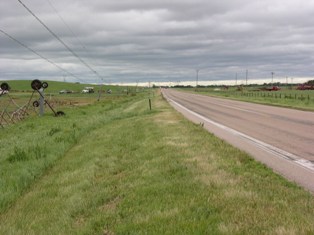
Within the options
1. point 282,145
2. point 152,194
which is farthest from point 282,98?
point 152,194

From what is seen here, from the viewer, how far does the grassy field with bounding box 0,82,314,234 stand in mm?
5562

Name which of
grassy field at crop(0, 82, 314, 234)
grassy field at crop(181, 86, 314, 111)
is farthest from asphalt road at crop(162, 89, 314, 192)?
grassy field at crop(181, 86, 314, 111)

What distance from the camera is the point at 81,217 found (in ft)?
21.8

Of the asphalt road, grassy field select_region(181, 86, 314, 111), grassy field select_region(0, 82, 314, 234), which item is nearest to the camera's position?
grassy field select_region(0, 82, 314, 234)

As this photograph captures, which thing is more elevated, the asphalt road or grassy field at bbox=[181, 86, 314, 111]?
the asphalt road

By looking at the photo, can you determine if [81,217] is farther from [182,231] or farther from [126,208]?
[182,231]

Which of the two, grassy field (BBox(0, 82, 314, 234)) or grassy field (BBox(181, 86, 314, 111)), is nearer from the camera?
grassy field (BBox(0, 82, 314, 234))

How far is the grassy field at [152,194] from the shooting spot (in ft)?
18.2

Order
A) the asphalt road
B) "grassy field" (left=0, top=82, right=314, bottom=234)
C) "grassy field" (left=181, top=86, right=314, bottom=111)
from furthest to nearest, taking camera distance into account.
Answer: "grassy field" (left=181, top=86, right=314, bottom=111)
the asphalt road
"grassy field" (left=0, top=82, right=314, bottom=234)

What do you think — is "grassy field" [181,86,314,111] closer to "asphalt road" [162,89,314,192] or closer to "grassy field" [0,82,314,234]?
"asphalt road" [162,89,314,192]

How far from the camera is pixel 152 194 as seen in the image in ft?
23.3

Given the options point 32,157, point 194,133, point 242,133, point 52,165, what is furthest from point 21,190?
point 242,133

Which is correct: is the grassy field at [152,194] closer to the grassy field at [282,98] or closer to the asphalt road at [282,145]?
the asphalt road at [282,145]

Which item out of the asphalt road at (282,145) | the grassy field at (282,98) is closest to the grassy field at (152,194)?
the asphalt road at (282,145)
